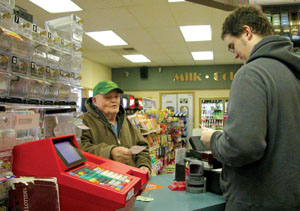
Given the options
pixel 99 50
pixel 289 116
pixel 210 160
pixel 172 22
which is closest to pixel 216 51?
pixel 172 22

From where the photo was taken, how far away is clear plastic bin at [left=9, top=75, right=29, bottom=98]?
→ 43.1 inches

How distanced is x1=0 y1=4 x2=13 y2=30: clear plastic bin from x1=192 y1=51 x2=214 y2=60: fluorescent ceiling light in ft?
25.1

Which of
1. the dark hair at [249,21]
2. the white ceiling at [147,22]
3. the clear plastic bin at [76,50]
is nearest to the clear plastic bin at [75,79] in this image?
the clear plastic bin at [76,50]

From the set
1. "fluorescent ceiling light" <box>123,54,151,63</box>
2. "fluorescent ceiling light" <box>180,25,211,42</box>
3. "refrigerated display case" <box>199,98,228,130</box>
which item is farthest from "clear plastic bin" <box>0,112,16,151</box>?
"refrigerated display case" <box>199,98,228,130</box>

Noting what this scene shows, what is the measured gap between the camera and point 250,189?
3.86ft

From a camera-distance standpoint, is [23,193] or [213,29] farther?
[213,29]

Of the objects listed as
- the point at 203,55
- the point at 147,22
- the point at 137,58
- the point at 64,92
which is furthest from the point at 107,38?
the point at 64,92

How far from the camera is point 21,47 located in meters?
1.14

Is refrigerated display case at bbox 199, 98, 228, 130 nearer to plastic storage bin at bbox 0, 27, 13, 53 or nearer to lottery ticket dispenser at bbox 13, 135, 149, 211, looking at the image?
lottery ticket dispenser at bbox 13, 135, 149, 211

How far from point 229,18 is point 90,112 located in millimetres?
1352

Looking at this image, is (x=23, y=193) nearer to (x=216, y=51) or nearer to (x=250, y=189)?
(x=250, y=189)

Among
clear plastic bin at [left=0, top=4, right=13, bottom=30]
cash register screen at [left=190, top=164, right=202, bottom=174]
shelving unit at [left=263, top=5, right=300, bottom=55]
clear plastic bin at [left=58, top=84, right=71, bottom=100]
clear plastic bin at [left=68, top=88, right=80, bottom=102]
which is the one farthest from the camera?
shelving unit at [left=263, top=5, right=300, bottom=55]

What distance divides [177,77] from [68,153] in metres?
9.79

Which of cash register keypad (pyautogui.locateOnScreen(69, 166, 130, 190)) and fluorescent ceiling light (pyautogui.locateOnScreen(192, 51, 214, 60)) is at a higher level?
fluorescent ceiling light (pyautogui.locateOnScreen(192, 51, 214, 60))
